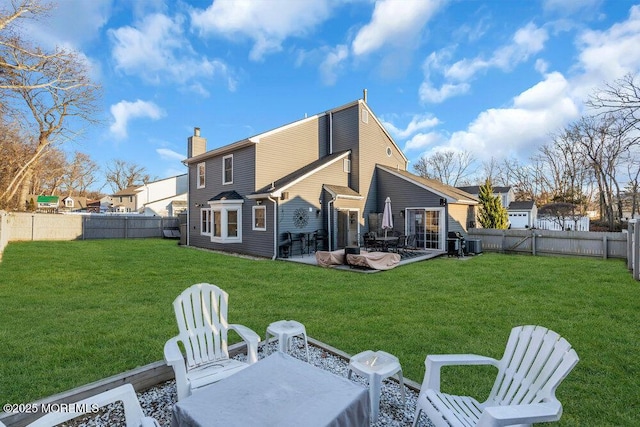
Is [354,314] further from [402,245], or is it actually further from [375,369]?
[402,245]

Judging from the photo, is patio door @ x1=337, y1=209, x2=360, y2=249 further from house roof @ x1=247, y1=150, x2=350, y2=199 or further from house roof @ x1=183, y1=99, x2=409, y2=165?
house roof @ x1=183, y1=99, x2=409, y2=165

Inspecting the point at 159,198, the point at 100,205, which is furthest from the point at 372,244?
the point at 100,205

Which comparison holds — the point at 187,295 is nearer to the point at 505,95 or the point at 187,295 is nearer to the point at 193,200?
the point at 193,200

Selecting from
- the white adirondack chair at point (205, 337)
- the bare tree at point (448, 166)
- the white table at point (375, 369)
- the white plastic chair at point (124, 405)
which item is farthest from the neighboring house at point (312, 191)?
the bare tree at point (448, 166)

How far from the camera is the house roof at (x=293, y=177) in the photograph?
1210 centimetres

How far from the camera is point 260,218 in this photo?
13.0 m

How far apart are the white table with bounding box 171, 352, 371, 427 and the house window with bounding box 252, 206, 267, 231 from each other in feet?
35.4

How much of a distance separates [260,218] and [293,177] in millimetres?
2265

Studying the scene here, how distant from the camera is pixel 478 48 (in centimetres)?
1165

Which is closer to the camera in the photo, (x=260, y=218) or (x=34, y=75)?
(x=34, y=75)

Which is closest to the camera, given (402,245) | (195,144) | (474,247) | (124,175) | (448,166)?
(474,247)

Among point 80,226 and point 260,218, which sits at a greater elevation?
point 260,218

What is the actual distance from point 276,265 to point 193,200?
8.94 m

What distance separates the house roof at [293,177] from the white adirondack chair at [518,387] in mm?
10120
